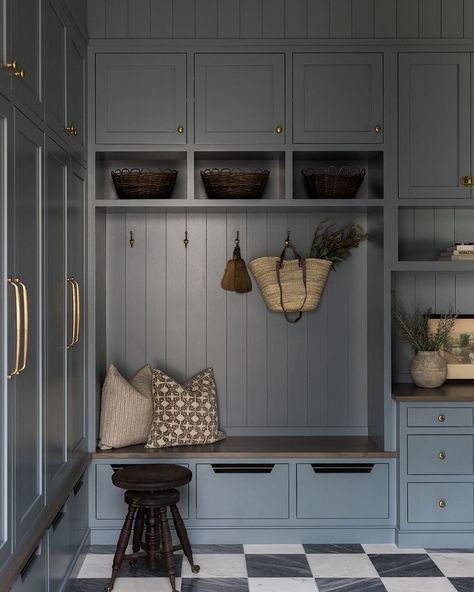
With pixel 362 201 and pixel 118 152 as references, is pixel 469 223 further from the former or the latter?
pixel 118 152

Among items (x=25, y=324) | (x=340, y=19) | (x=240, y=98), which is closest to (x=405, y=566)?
(x=25, y=324)

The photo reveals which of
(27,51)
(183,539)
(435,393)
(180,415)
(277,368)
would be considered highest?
(27,51)

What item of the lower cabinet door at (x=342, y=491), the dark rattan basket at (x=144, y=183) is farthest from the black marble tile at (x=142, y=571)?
the dark rattan basket at (x=144, y=183)

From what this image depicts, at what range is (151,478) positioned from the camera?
344cm

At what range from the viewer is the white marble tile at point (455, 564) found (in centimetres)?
354

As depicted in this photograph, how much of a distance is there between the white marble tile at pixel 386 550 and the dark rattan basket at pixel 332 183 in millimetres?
1853

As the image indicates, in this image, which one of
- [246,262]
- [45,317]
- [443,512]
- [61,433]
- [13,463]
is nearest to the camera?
[13,463]

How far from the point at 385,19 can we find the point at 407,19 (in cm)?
12

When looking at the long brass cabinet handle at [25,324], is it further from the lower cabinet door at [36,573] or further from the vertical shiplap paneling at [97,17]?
the vertical shiplap paneling at [97,17]

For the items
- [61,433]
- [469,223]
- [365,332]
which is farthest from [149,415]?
[469,223]

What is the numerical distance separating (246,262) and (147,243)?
1.90ft

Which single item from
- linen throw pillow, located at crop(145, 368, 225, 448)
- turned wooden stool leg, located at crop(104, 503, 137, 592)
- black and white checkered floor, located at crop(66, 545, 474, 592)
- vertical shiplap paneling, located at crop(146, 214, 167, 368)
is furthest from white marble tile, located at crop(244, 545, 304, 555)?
vertical shiplap paneling, located at crop(146, 214, 167, 368)

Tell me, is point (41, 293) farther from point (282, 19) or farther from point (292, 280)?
point (282, 19)

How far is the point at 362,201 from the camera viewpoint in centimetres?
397
